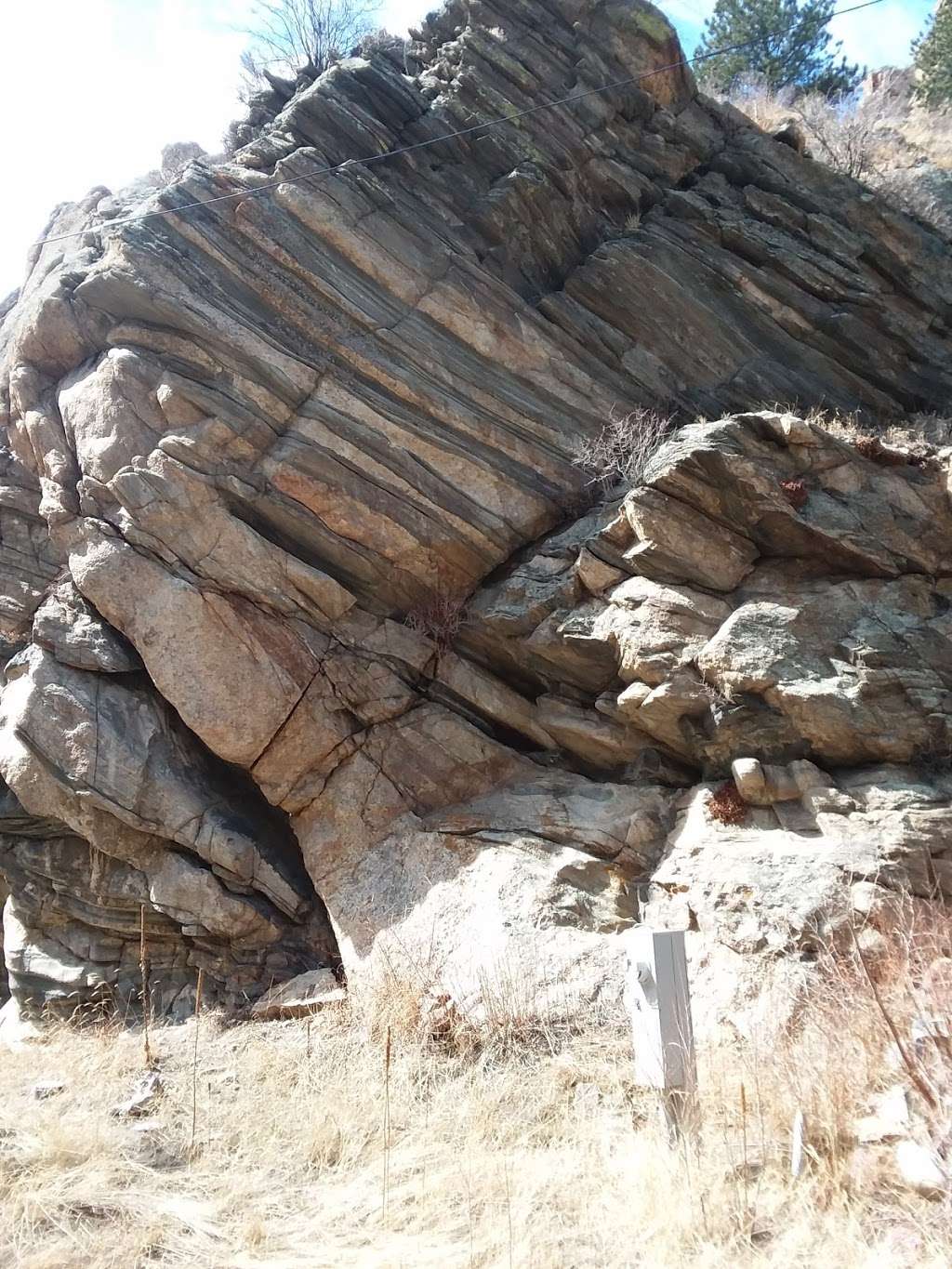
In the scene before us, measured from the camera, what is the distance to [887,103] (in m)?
22.1

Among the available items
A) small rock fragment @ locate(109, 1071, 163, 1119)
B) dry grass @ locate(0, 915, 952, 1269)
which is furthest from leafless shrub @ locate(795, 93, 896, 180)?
small rock fragment @ locate(109, 1071, 163, 1119)

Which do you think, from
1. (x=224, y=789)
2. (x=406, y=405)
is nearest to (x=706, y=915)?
(x=224, y=789)

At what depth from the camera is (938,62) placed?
22.1 m

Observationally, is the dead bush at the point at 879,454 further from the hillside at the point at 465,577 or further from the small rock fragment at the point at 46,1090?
the small rock fragment at the point at 46,1090

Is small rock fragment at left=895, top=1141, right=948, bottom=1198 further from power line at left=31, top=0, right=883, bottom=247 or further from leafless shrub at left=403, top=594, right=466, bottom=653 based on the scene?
power line at left=31, top=0, right=883, bottom=247

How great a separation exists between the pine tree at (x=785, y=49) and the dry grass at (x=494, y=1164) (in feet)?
76.0

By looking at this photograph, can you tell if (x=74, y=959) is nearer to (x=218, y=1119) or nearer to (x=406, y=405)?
(x=218, y=1119)

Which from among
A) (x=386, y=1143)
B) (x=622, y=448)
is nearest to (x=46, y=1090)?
(x=386, y=1143)

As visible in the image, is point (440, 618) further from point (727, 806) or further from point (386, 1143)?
point (386, 1143)

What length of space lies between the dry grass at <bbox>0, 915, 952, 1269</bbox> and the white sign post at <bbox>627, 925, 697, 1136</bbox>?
243 mm

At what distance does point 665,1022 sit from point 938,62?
25605 millimetres

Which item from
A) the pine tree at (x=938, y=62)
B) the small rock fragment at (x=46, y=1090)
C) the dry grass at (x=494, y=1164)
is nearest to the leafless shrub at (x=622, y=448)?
the dry grass at (x=494, y=1164)

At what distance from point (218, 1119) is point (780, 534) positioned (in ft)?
24.5

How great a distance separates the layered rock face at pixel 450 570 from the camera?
8.75 m
